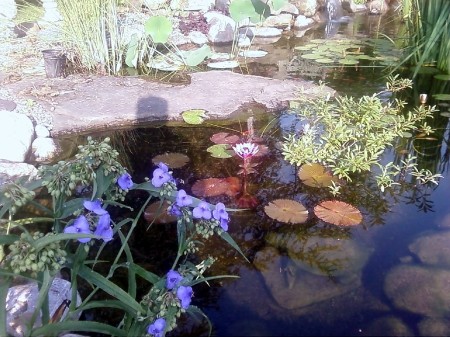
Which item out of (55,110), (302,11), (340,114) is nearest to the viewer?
(340,114)

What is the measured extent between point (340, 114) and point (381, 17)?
4774 mm

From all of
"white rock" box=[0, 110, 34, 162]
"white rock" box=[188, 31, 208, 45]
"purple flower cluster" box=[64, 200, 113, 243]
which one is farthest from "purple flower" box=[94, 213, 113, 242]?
"white rock" box=[188, 31, 208, 45]

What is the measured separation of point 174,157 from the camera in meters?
2.79

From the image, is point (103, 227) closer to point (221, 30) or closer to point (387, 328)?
point (387, 328)

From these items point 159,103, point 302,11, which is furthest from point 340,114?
point 302,11

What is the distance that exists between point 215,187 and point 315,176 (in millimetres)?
525

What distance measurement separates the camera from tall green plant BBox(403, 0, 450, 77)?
12.9 feet

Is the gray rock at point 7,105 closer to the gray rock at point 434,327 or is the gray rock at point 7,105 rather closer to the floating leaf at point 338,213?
the floating leaf at point 338,213

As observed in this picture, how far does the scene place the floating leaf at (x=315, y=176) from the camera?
2.52 m

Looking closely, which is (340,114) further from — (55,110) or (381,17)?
(381,17)

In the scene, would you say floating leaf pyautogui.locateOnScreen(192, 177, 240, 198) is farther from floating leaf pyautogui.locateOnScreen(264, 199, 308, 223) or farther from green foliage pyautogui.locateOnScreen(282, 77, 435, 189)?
green foliage pyautogui.locateOnScreen(282, 77, 435, 189)

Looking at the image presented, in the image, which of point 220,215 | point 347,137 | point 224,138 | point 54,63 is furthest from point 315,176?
point 54,63

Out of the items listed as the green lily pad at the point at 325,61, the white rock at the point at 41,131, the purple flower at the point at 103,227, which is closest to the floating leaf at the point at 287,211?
the purple flower at the point at 103,227

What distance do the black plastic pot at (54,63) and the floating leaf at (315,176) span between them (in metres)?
2.34
